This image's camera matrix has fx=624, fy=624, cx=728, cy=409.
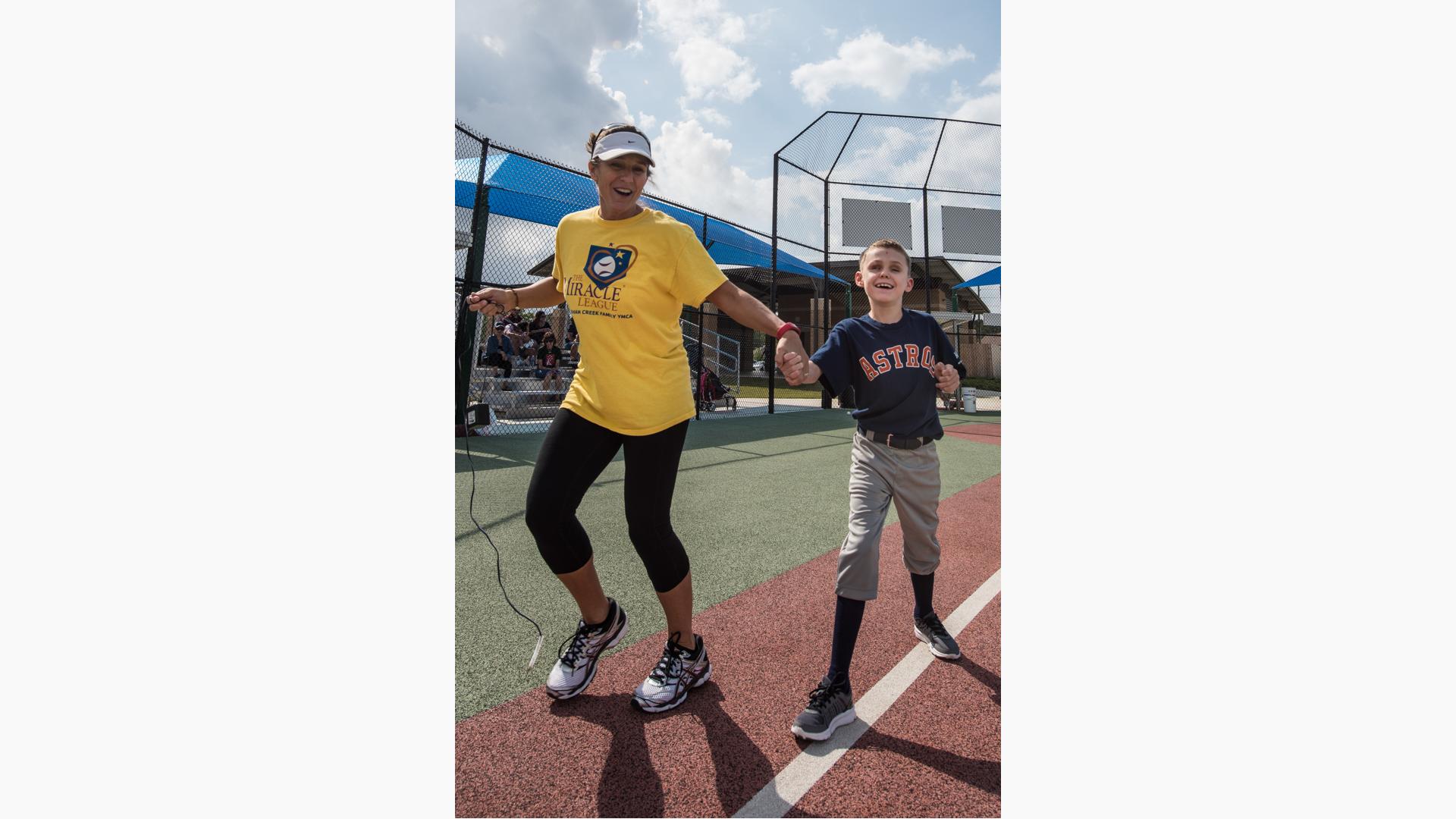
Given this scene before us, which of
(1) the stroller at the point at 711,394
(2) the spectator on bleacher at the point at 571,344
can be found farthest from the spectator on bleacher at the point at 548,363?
(1) the stroller at the point at 711,394

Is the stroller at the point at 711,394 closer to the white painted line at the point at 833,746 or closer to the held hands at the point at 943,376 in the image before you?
the held hands at the point at 943,376

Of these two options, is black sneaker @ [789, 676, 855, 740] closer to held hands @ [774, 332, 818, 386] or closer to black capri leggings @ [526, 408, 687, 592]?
black capri leggings @ [526, 408, 687, 592]

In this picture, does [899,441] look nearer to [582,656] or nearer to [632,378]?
[632,378]

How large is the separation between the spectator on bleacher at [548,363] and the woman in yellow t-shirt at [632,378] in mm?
9747

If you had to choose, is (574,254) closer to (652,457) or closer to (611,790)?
(652,457)

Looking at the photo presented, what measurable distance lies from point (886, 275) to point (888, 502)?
87 cm

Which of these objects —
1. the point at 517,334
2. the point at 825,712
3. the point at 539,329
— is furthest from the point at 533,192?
the point at 825,712

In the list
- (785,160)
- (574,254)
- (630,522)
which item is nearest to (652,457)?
(630,522)

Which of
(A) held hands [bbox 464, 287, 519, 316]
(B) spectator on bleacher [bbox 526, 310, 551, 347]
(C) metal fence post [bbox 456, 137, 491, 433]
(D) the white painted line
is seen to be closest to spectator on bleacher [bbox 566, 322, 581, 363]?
(B) spectator on bleacher [bbox 526, 310, 551, 347]

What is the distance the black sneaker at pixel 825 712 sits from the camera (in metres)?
1.92

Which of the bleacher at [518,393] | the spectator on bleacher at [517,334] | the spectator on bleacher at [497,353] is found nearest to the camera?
the bleacher at [518,393]

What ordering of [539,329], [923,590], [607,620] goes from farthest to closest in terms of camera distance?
[539,329] < [923,590] < [607,620]

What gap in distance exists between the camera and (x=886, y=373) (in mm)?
2436

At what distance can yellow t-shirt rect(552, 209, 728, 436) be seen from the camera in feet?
6.86
